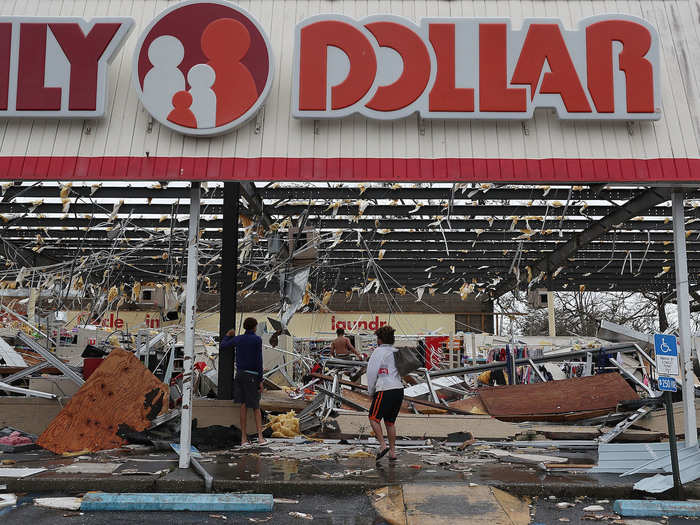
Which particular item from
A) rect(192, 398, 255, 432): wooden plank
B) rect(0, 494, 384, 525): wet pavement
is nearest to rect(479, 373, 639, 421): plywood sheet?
rect(192, 398, 255, 432): wooden plank

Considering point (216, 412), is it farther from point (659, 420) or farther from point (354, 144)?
point (659, 420)

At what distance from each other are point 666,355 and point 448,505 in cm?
284

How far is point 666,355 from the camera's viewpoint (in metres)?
6.90

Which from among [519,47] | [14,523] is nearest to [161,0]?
[519,47]

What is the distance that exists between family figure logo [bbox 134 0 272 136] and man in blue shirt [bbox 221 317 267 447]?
3.53 metres

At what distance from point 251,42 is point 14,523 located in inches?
240

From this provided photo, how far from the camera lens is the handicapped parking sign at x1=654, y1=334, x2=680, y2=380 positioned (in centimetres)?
687

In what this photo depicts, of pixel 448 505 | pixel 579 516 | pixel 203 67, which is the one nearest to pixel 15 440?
pixel 203 67

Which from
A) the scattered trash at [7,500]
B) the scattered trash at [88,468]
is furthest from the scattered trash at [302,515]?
the scattered trash at [7,500]

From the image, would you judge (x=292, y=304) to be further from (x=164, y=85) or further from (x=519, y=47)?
(x=519, y=47)

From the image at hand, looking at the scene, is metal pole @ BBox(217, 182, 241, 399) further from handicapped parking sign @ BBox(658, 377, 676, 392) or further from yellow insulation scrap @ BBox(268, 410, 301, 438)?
handicapped parking sign @ BBox(658, 377, 676, 392)

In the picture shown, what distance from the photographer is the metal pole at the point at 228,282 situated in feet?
34.7

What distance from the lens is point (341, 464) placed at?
28.0 ft

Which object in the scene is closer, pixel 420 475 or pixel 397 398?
pixel 420 475
